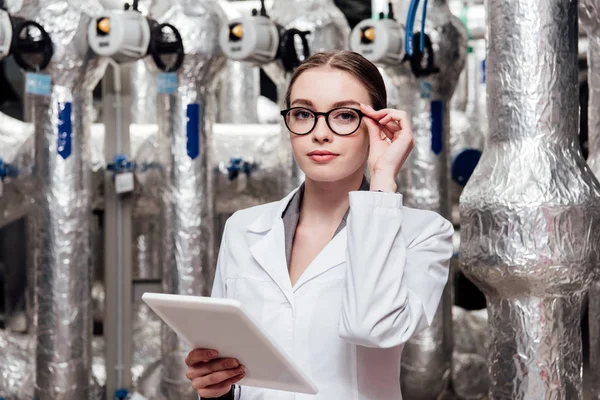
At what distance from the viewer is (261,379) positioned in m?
1.06

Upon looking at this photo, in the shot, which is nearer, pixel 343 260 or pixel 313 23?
pixel 343 260

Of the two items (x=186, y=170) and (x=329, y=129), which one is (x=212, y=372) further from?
(x=186, y=170)

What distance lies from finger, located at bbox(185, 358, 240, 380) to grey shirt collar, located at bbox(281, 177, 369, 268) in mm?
183

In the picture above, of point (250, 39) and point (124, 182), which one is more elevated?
point (250, 39)

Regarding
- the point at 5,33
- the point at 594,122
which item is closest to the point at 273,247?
the point at 594,122

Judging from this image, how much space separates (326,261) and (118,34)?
4.76ft

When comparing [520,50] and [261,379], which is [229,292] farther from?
[520,50]

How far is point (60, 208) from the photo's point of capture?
7.97 feet

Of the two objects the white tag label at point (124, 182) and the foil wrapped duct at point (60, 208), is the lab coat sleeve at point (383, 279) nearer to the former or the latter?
the foil wrapped duct at point (60, 208)

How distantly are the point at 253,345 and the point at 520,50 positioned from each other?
993mm

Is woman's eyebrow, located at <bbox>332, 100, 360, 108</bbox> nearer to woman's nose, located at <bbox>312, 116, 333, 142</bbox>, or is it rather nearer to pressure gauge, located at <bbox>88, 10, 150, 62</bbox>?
woman's nose, located at <bbox>312, 116, 333, 142</bbox>

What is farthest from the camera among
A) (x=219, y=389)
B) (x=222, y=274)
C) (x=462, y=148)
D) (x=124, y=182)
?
(x=462, y=148)

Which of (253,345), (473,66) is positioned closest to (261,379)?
(253,345)

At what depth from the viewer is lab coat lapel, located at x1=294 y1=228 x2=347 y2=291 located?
1135mm
